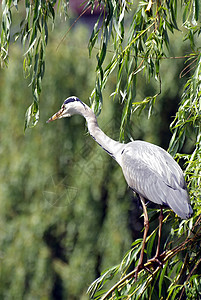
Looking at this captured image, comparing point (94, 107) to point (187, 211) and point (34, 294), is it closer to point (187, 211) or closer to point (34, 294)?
point (187, 211)

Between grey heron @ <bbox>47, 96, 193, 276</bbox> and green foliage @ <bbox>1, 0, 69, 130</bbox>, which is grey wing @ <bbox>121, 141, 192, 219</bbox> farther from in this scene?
green foliage @ <bbox>1, 0, 69, 130</bbox>

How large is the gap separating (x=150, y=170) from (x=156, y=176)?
0.03 meters

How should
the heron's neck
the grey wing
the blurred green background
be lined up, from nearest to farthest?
the grey wing < the heron's neck < the blurred green background

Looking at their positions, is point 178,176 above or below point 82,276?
above

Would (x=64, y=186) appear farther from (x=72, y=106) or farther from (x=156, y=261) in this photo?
(x=156, y=261)

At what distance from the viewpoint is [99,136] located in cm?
212

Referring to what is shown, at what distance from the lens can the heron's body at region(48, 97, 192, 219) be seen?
1900 mm

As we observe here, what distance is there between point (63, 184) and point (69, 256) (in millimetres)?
489

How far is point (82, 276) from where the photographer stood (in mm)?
4113

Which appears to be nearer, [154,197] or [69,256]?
[154,197]

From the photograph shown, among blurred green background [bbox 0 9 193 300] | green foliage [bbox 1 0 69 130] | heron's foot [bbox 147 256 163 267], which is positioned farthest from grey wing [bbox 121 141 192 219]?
blurred green background [bbox 0 9 193 300]

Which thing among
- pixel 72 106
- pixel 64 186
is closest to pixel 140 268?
pixel 72 106

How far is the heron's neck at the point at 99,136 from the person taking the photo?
211 cm

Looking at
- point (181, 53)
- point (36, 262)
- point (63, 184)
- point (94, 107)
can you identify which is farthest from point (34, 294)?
point (94, 107)
